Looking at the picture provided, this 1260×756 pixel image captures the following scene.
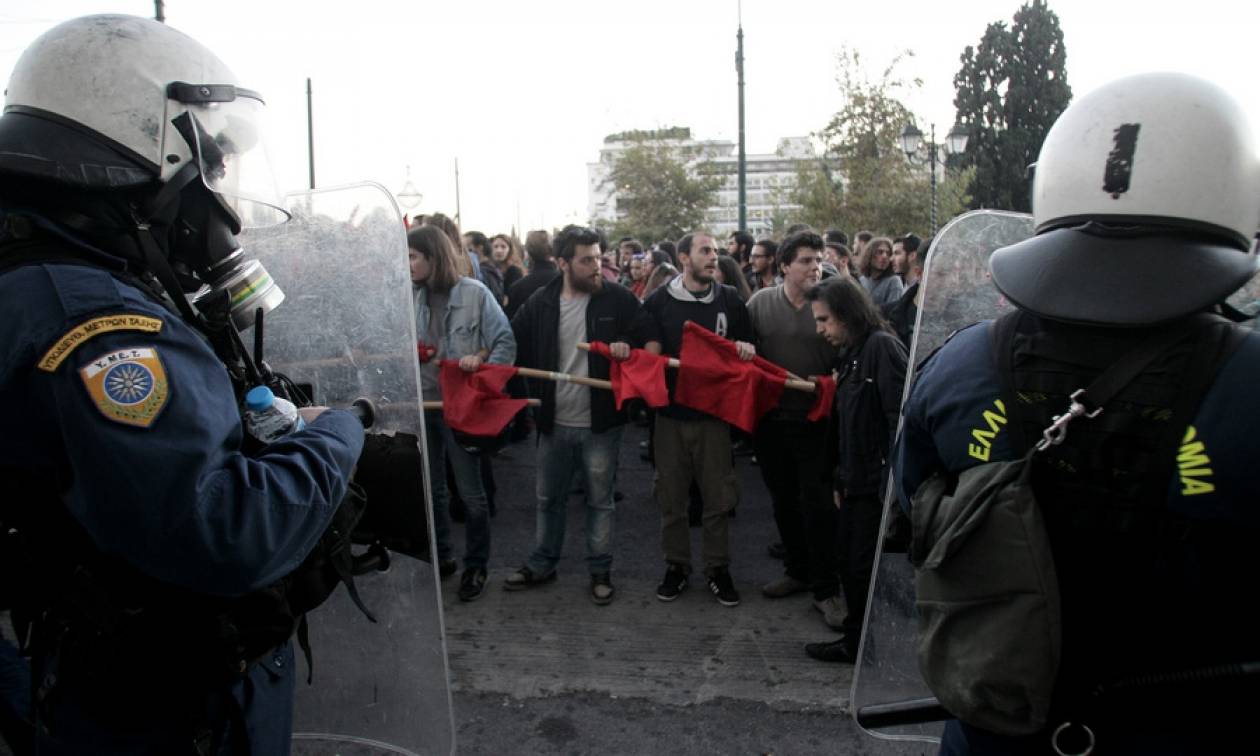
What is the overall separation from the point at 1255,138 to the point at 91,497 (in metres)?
1.97

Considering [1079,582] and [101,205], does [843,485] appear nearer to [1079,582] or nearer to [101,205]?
[1079,582]

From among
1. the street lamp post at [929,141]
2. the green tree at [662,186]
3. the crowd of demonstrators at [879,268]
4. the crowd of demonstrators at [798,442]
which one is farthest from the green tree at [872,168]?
the crowd of demonstrators at [798,442]

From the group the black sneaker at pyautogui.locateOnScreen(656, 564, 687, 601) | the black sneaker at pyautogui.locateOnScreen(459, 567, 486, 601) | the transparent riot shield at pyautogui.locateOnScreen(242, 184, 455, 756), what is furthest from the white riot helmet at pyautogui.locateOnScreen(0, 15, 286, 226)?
the black sneaker at pyautogui.locateOnScreen(656, 564, 687, 601)

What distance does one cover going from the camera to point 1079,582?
1408 mm

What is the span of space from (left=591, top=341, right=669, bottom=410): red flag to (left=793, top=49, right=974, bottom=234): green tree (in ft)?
59.5

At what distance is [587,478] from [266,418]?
3086 mm

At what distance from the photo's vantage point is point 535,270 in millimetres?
7559

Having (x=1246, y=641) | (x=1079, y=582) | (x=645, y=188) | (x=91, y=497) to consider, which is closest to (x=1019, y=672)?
(x=1079, y=582)

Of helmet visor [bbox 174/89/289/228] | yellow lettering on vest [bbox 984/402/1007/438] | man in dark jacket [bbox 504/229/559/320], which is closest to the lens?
yellow lettering on vest [bbox 984/402/1007/438]

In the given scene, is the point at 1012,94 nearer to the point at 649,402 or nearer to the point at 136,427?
the point at 649,402

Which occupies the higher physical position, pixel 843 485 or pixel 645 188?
pixel 645 188

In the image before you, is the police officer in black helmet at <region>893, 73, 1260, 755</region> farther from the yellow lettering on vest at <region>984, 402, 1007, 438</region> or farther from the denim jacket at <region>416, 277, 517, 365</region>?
the denim jacket at <region>416, 277, 517, 365</region>

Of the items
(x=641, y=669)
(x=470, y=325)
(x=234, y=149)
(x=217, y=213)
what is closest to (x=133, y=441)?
(x=217, y=213)

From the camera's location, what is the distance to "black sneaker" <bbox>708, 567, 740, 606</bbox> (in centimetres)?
451
